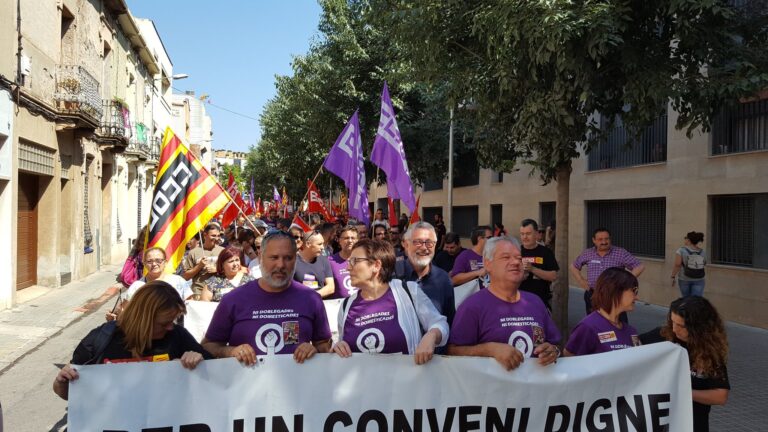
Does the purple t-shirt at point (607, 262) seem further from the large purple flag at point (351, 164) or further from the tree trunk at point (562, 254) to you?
the large purple flag at point (351, 164)

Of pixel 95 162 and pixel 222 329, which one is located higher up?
pixel 95 162

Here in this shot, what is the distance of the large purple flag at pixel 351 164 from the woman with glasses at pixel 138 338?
263 inches

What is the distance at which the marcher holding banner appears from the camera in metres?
3.37

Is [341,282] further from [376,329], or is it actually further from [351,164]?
[351,164]

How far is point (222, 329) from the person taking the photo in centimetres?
349

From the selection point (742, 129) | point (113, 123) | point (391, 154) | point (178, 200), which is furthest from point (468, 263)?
point (113, 123)

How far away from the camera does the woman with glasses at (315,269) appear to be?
6172mm

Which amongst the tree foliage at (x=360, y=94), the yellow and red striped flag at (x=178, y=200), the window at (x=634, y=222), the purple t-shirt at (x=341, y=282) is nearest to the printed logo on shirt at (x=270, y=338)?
the yellow and red striped flag at (x=178, y=200)

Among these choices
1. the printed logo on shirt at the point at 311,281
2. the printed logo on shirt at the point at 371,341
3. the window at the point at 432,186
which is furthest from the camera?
the window at the point at 432,186

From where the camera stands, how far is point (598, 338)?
3.69m

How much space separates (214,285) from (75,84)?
39.4 feet

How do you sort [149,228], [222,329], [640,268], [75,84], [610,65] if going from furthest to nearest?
[75,84] → [610,65] → [640,268] → [149,228] → [222,329]

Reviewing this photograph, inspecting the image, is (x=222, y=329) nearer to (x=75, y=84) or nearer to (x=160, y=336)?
(x=160, y=336)

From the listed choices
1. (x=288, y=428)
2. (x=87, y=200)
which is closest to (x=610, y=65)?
(x=288, y=428)
